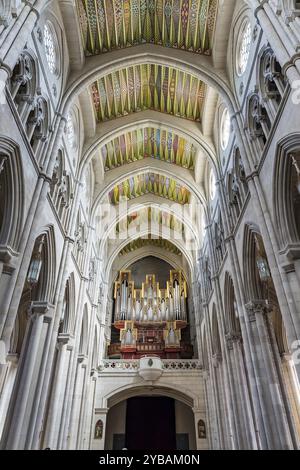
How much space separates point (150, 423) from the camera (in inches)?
831

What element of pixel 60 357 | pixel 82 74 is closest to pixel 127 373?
pixel 60 357

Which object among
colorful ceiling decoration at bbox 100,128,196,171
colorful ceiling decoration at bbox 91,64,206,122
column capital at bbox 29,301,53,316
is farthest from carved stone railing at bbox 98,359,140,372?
colorful ceiling decoration at bbox 91,64,206,122

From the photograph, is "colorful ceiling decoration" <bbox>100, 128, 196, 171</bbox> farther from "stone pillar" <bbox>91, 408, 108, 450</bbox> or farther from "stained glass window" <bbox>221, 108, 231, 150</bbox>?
"stone pillar" <bbox>91, 408, 108, 450</bbox>

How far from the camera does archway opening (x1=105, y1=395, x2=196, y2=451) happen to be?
66.0 feet

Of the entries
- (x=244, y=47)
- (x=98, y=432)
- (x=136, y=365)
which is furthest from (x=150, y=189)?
(x=98, y=432)

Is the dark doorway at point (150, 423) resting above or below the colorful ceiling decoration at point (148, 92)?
below

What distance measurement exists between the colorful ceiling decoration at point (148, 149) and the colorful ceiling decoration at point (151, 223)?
5114 mm

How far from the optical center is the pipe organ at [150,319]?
21.3 m

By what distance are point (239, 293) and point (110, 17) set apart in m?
11.0

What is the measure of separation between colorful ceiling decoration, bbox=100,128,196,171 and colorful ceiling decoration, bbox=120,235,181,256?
28.4ft

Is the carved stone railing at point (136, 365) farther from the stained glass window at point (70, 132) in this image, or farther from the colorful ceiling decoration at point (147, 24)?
the colorful ceiling decoration at point (147, 24)

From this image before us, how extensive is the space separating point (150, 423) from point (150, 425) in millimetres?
112

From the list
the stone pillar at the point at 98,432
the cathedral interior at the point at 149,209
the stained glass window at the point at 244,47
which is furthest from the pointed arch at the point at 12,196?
the stone pillar at the point at 98,432

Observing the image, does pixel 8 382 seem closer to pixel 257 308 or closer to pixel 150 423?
pixel 150 423
